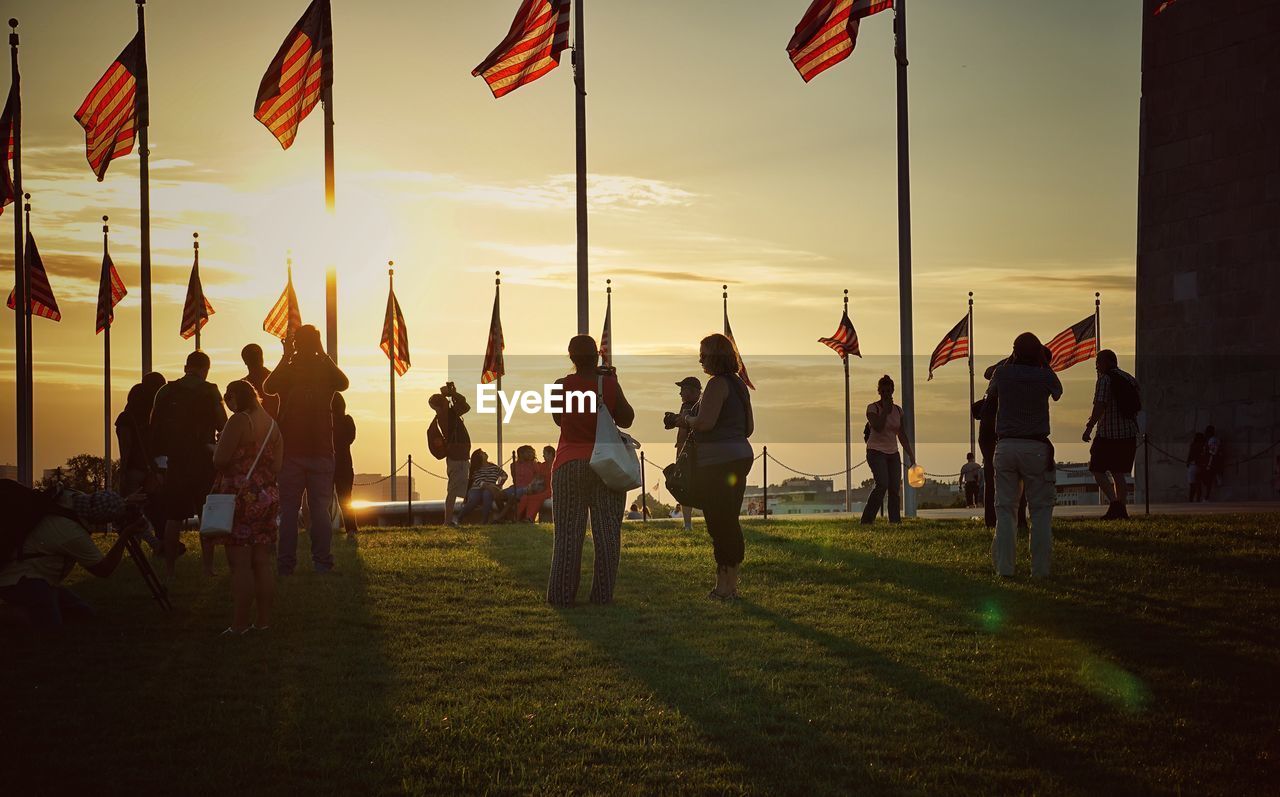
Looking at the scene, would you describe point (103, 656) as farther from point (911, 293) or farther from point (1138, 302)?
point (1138, 302)

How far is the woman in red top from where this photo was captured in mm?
11086

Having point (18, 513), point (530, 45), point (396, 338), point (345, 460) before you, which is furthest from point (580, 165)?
point (396, 338)

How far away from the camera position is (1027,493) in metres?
12.6

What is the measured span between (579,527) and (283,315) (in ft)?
84.1

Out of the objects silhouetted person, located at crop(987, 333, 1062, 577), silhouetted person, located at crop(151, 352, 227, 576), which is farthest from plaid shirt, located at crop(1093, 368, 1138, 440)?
silhouetted person, located at crop(151, 352, 227, 576)

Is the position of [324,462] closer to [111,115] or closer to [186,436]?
[186,436]

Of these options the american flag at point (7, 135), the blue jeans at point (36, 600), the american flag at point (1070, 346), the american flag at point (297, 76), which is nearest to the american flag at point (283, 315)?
the american flag at point (7, 135)

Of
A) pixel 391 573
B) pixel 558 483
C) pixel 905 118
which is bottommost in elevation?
pixel 391 573

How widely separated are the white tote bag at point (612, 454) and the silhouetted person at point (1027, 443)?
3724 millimetres

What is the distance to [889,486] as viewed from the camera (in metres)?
19.6

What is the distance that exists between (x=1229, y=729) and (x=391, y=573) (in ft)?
29.6

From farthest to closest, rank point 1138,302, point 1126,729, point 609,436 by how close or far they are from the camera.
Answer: point 1138,302 < point 609,436 < point 1126,729

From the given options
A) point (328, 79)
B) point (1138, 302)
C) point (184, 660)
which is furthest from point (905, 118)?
point (184, 660)

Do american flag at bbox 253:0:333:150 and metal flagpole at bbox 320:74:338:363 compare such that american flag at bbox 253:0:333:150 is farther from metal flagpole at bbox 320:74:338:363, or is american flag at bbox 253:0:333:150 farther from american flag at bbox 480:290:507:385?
american flag at bbox 480:290:507:385
